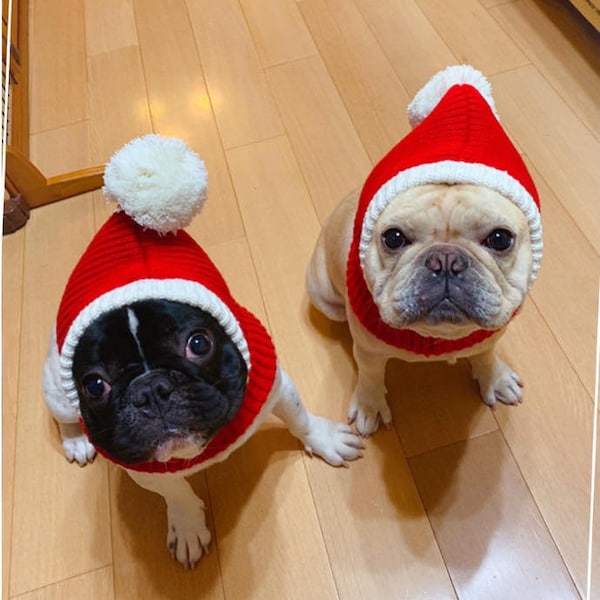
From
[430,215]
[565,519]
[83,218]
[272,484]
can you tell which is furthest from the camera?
[83,218]

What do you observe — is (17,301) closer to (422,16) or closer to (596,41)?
(422,16)

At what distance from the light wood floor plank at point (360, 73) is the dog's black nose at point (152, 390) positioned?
1.36m

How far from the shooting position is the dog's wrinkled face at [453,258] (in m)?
1.12

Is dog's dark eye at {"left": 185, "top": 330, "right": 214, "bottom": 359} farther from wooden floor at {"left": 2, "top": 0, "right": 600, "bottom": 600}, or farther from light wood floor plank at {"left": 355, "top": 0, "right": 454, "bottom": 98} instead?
light wood floor plank at {"left": 355, "top": 0, "right": 454, "bottom": 98}

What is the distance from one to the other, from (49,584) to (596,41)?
250 cm

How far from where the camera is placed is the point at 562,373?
5.51 ft

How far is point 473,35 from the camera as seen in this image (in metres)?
2.43

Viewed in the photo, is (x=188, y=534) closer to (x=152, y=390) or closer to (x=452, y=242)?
(x=152, y=390)

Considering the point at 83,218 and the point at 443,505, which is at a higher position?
the point at 83,218

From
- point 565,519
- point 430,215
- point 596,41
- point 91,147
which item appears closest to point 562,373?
point 565,519

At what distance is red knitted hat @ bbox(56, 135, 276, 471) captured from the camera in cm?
109

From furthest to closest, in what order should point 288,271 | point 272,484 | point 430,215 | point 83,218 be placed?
point 83,218, point 288,271, point 272,484, point 430,215

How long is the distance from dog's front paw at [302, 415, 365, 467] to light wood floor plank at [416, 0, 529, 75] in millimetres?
1453

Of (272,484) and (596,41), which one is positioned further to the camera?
(596,41)
